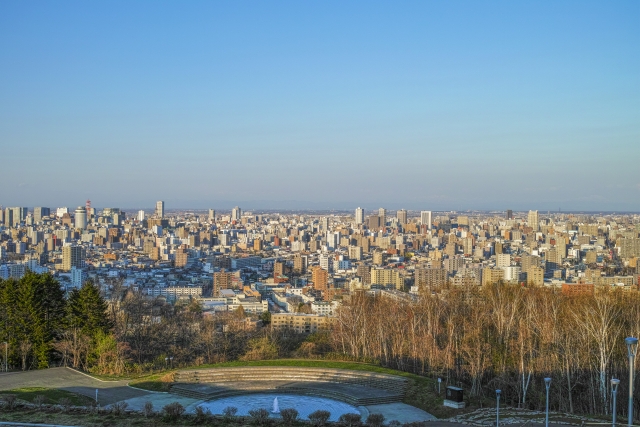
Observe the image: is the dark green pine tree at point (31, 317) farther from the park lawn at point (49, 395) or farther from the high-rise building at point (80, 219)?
the high-rise building at point (80, 219)

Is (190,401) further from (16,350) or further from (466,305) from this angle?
(466,305)

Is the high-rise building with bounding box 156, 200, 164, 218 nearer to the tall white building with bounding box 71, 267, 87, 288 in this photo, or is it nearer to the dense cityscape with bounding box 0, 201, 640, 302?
the dense cityscape with bounding box 0, 201, 640, 302

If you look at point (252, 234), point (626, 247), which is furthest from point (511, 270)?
point (252, 234)

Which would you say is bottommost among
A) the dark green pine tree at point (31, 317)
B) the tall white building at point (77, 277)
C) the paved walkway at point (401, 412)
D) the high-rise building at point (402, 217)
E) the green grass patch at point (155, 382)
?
the tall white building at point (77, 277)

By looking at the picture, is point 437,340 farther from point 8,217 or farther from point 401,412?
point 8,217

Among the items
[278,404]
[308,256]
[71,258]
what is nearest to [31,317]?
[278,404]

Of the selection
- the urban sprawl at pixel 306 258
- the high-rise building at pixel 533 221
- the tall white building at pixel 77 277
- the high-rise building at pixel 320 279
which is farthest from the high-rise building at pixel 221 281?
the high-rise building at pixel 533 221
